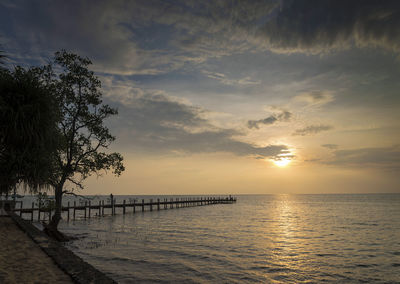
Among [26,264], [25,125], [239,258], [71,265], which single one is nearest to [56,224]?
[25,125]

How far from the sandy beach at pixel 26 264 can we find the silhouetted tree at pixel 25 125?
522cm

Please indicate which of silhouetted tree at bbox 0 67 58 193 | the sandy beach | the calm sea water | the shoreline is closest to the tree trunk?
the calm sea water

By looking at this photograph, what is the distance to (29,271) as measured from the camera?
28.0 feet

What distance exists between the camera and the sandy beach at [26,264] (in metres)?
7.86

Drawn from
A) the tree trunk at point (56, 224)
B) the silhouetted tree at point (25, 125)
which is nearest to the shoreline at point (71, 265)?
the silhouetted tree at point (25, 125)

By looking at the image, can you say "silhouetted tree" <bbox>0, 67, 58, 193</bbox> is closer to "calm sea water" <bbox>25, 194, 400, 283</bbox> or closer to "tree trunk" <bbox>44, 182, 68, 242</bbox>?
"tree trunk" <bbox>44, 182, 68, 242</bbox>

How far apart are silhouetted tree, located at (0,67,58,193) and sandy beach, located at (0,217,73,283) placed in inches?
206

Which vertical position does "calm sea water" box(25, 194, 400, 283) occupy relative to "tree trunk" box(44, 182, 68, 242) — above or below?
below

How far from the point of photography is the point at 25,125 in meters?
16.0

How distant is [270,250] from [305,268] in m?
5.28

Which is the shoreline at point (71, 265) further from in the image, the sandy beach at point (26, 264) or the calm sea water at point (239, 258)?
the calm sea water at point (239, 258)

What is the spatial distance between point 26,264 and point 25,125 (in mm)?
9336

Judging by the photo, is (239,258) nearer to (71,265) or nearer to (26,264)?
(71,265)

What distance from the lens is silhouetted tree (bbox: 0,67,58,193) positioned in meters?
15.7
